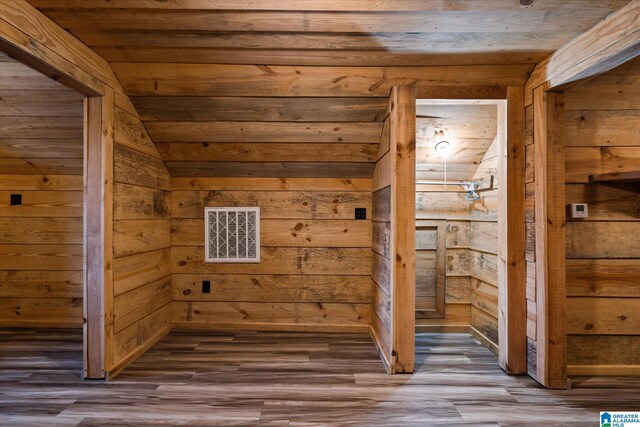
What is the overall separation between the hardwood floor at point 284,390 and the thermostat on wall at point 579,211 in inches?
38.4

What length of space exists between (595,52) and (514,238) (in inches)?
42.7

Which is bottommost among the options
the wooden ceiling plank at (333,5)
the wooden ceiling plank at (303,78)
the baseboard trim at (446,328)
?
the baseboard trim at (446,328)

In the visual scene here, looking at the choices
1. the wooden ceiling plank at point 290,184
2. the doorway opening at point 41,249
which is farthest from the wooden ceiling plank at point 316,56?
the doorway opening at point 41,249

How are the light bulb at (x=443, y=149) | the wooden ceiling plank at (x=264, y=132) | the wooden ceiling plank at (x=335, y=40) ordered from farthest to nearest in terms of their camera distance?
the light bulb at (x=443, y=149) < the wooden ceiling plank at (x=264, y=132) < the wooden ceiling plank at (x=335, y=40)

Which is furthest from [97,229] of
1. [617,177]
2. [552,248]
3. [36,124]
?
[617,177]

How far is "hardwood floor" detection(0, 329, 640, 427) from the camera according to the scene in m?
1.89

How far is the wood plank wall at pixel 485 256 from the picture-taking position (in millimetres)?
2885

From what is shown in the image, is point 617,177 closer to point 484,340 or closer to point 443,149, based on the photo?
point 443,149

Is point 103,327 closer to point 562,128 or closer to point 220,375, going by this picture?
point 220,375

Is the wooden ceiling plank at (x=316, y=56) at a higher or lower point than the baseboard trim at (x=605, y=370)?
higher

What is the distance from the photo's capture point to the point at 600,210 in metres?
2.35

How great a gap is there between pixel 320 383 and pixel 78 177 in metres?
2.66

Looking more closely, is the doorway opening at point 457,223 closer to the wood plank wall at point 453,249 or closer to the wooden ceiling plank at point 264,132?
the wood plank wall at point 453,249

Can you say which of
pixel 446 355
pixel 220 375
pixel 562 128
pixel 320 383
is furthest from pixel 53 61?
pixel 446 355
